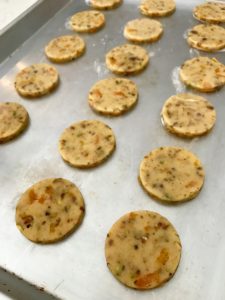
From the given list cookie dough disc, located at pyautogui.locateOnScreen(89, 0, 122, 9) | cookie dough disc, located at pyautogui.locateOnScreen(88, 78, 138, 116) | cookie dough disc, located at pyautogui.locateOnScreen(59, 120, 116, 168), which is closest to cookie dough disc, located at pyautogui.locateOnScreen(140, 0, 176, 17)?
cookie dough disc, located at pyautogui.locateOnScreen(89, 0, 122, 9)

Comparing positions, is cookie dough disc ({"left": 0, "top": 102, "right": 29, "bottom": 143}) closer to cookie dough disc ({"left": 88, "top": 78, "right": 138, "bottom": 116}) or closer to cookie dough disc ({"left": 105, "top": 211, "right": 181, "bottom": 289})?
cookie dough disc ({"left": 88, "top": 78, "right": 138, "bottom": 116})

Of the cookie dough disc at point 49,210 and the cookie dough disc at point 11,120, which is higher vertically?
the cookie dough disc at point 11,120

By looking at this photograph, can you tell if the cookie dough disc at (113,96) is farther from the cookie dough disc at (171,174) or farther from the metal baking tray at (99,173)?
the cookie dough disc at (171,174)

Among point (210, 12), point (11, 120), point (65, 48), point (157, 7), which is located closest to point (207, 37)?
point (210, 12)

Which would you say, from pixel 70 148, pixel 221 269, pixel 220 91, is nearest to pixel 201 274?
pixel 221 269

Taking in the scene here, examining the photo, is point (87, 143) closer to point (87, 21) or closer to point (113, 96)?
point (113, 96)

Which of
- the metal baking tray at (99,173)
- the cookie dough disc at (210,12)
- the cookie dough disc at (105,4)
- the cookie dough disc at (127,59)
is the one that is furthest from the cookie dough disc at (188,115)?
the cookie dough disc at (105,4)

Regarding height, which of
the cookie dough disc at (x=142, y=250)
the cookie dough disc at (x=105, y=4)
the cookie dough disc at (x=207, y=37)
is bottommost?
the cookie dough disc at (x=142, y=250)
